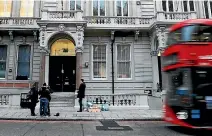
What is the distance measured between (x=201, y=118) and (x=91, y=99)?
9.20m

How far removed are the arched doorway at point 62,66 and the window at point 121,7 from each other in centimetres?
525

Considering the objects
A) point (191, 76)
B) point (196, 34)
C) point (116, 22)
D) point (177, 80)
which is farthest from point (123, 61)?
point (191, 76)

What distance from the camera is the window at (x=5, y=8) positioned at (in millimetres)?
20703

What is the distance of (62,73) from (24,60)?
3.52m

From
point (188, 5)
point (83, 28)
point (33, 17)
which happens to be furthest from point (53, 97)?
point (188, 5)

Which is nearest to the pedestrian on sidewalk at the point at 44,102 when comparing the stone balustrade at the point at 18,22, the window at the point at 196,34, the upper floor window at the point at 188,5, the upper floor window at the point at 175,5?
the window at the point at 196,34

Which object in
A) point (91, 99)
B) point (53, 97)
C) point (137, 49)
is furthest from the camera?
point (137, 49)

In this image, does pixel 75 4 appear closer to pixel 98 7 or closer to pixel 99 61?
pixel 98 7

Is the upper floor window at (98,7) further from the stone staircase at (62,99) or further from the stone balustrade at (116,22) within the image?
the stone staircase at (62,99)

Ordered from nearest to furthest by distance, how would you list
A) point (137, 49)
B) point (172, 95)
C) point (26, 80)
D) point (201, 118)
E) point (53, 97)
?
point (201, 118) < point (172, 95) < point (53, 97) < point (26, 80) < point (137, 49)

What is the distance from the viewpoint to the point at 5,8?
2083 cm

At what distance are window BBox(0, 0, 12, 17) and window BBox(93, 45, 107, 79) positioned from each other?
Answer: 26.7 ft

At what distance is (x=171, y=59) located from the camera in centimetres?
966

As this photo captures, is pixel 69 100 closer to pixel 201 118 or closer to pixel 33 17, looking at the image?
pixel 33 17
